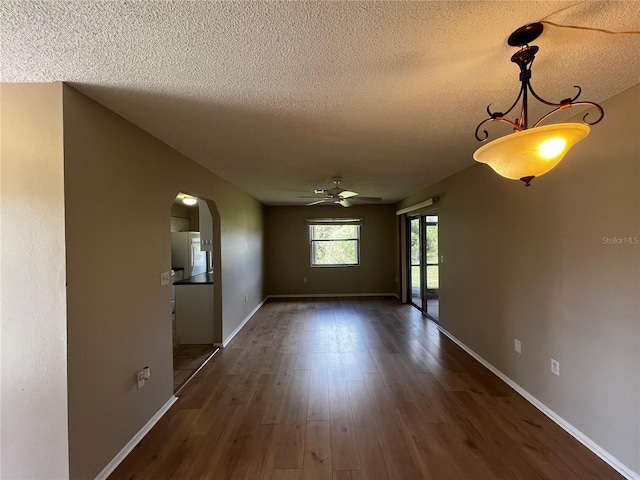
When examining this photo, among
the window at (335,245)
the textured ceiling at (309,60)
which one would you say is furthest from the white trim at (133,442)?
the window at (335,245)

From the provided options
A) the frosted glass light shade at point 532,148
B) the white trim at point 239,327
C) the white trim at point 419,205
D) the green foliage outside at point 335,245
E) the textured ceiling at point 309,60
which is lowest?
the white trim at point 239,327

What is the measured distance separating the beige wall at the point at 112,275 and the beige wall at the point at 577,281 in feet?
10.4

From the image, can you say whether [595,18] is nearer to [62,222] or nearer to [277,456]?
[62,222]

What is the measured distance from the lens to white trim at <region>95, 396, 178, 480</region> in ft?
5.96

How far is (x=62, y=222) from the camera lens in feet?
5.17

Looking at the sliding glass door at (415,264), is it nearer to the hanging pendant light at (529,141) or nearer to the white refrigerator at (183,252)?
the hanging pendant light at (529,141)

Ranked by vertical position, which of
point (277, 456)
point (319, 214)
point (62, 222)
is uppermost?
point (319, 214)

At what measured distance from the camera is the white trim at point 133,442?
182 centimetres

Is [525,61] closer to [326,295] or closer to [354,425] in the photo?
[354,425]

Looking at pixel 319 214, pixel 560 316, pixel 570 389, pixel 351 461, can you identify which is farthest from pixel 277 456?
pixel 319 214

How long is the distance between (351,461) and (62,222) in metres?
2.23

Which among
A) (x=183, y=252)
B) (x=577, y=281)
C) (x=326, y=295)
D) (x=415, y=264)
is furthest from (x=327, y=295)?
(x=577, y=281)

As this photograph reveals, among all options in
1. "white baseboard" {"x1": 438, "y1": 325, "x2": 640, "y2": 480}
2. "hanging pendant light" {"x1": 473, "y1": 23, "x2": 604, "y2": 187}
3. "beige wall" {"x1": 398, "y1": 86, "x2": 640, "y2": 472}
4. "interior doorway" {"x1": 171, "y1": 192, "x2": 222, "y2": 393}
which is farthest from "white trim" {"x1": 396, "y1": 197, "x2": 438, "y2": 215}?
"hanging pendant light" {"x1": 473, "y1": 23, "x2": 604, "y2": 187}

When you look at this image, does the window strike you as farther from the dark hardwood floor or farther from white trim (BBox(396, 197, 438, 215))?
the dark hardwood floor
